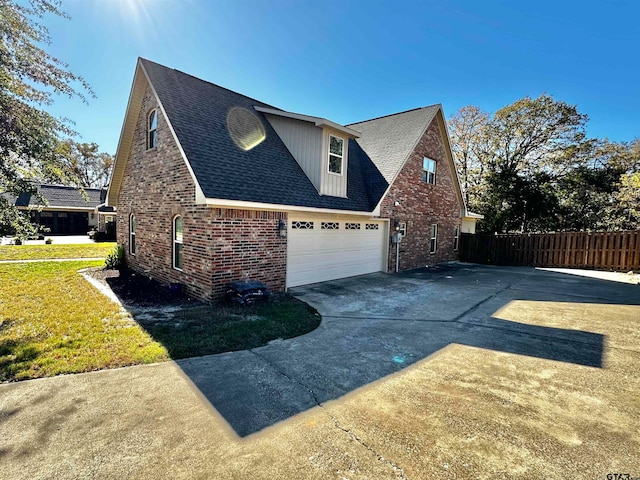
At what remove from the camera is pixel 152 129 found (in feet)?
32.9

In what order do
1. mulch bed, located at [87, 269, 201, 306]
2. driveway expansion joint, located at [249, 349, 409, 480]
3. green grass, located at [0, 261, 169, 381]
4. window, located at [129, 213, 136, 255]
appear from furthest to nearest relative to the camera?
1. window, located at [129, 213, 136, 255]
2. mulch bed, located at [87, 269, 201, 306]
3. green grass, located at [0, 261, 169, 381]
4. driveway expansion joint, located at [249, 349, 409, 480]

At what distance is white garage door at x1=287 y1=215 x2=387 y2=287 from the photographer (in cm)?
963

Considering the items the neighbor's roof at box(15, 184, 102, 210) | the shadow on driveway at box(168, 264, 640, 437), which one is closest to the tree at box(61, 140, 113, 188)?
the neighbor's roof at box(15, 184, 102, 210)

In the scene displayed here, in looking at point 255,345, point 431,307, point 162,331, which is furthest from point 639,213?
point 162,331

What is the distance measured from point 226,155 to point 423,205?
31.9 feet

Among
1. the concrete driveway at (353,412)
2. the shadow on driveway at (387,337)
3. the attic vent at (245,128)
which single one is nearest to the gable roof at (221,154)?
the attic vent at (245,128)

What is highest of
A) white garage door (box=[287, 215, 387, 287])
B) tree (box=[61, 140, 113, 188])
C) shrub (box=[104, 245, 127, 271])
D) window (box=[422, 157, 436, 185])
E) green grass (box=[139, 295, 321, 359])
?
tree (box=[61, 140, 113, 188])

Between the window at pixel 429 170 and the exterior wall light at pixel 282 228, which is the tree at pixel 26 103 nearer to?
the exterior wall light at pixel 282 228

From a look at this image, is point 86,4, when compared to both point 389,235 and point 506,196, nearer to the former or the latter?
point 389,235

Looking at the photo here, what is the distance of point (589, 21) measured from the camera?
36.4 feet

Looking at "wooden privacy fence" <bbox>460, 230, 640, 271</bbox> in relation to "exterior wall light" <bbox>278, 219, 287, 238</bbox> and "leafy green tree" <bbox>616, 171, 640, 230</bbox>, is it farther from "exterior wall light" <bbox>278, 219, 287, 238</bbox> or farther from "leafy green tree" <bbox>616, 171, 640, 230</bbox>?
"exterior wall light" <bbox>278, 219, 287, 238</bbox>

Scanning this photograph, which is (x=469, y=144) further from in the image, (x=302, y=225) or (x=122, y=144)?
(x=122, y=144)

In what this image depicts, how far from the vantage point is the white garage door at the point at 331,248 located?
9630 mm

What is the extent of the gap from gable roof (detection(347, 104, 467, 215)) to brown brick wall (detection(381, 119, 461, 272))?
13.8 inches
